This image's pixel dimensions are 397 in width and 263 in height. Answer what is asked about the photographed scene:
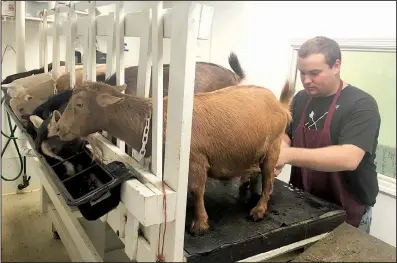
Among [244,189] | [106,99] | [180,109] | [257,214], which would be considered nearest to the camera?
[180,109]

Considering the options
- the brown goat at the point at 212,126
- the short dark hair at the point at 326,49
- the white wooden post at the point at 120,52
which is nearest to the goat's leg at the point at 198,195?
the brown goat at the point at 212,126

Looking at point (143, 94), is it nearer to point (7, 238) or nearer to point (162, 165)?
point (162, 165)

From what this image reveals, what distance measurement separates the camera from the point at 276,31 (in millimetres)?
825

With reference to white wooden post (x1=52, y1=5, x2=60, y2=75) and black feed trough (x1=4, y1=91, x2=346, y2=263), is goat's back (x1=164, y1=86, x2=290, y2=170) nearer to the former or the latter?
black feed trough (x1=4, y1=91, x2=346, y2=263)

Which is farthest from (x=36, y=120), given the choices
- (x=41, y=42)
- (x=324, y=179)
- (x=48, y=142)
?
(x=324, y=179)

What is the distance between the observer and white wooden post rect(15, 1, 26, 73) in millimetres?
705

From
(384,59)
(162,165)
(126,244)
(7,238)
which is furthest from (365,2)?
(7,238)

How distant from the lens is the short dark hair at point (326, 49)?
710 mm

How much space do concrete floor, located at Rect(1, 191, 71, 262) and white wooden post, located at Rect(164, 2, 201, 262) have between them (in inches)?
10.6

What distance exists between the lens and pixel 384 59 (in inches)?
29.0

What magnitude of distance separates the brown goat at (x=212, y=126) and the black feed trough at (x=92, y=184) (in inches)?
2.3

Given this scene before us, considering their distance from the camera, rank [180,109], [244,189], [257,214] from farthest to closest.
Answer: [244,189], [257,214], [180,109]

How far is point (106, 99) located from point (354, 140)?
469mm

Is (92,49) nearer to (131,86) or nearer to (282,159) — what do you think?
(131,86)
